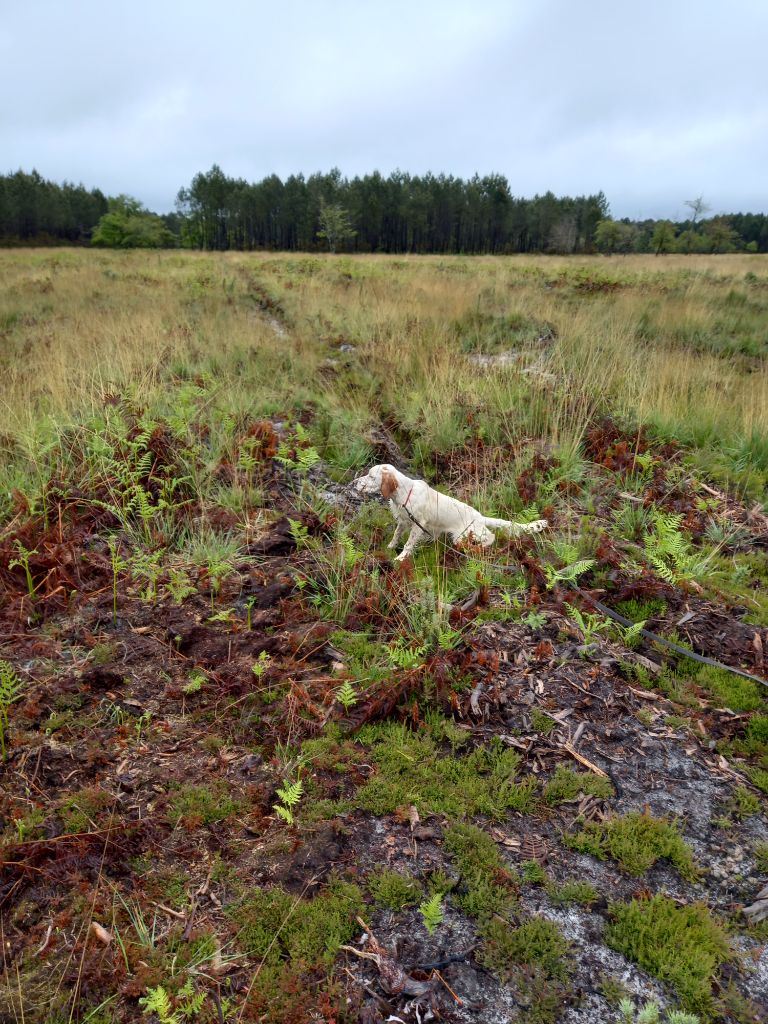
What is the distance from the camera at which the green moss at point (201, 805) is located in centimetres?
217

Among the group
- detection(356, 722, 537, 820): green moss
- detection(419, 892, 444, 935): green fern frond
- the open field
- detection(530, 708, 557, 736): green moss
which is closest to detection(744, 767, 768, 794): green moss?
the open field

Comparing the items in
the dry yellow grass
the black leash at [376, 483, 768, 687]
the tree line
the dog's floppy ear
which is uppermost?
the tree line

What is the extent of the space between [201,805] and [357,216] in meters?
55.7

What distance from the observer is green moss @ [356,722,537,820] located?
222 cm

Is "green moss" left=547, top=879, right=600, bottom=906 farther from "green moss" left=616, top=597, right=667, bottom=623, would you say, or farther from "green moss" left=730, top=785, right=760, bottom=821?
"green moss" left=616, top=597, right=667, bottom=623

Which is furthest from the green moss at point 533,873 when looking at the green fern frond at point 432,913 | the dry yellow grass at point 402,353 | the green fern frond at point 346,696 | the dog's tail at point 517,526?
the dry yellow grass at point 402,353

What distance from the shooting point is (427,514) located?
12.7 ft

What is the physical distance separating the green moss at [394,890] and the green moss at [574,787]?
0.67m

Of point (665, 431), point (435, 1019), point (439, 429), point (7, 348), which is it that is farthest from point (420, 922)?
point (7, 348)

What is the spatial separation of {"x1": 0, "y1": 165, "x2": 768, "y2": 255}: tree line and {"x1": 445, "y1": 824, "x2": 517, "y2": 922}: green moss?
50892mm

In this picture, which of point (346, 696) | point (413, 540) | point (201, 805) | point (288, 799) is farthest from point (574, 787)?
point (413, 540)

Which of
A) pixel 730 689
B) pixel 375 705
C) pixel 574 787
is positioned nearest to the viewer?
pixel 574 787

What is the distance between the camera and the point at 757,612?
3.34 metres

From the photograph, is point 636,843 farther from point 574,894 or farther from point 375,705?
point 375,705
